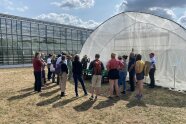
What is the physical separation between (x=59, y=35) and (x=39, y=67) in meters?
29.5

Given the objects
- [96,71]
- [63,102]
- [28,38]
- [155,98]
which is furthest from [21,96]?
[28,38]

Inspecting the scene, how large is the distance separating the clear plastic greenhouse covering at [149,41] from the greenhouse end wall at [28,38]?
52.5 ft

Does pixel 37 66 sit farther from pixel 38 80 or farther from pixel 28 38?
pixel 28 38

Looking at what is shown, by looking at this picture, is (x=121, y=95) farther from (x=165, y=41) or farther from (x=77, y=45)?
(x=77, y=45)

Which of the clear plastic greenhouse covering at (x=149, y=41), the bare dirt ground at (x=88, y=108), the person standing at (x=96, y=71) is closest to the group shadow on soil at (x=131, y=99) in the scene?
the bare dirt ground at (x=88, y=108)

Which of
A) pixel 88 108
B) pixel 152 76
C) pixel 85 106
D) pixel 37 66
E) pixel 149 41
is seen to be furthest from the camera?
pixel 149 41

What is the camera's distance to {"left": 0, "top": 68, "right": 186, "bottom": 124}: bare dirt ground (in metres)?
8.79

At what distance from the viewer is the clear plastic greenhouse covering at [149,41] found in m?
14.8

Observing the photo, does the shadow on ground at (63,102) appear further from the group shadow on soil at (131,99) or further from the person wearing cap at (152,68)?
the person wearing cap at (152,68)

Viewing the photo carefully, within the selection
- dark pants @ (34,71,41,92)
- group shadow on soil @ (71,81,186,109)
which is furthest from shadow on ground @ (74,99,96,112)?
dark pants @ (34,71,41,92)

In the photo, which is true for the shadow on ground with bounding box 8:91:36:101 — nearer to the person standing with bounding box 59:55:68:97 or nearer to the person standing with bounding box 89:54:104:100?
the person standing with bounding box 59:55:68:97

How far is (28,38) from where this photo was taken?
3609 cm

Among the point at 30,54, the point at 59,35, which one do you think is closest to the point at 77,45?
the point at 59,35

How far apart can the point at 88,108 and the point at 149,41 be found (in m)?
7.71
